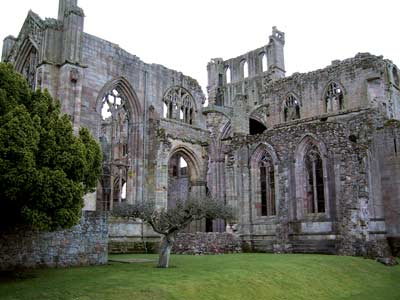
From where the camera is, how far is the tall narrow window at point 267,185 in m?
23.8

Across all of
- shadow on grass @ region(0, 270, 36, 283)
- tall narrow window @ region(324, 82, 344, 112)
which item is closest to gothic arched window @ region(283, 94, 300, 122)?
tall narrow window @ region(324, 82, 344, 112)

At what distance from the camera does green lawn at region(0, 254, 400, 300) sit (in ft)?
32.0

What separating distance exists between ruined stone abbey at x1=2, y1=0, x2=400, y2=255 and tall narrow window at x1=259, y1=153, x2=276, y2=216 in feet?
0.19

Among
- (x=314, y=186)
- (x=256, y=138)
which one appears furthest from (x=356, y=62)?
(x=314, y=186)

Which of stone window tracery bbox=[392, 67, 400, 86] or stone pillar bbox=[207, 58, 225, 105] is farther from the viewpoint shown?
stone pillar bbox=[207, 58, 225, 105]

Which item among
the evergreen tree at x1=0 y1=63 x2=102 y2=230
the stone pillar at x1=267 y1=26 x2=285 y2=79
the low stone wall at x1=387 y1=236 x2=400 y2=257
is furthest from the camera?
the stone pillar at x1=267 y1=26 x2=285 y2=79

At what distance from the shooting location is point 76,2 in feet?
82.6

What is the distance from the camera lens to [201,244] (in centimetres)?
2153

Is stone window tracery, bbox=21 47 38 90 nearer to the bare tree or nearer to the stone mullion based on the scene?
the bare tree

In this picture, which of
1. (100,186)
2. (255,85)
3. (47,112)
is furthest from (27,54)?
(255,85)

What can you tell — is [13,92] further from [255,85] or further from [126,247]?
[255,85]

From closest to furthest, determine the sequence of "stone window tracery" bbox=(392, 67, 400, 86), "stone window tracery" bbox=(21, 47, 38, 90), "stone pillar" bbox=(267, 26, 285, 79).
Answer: "stone window tracery" bbox=(21, 47, 38, 90), "stone window tracery" bbox=(392, 67, 400, 86), "stone pillar" bbox=(267, 26, 285, 79)

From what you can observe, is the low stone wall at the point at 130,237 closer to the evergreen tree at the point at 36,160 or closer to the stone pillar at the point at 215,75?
the evergreen tree at the point at 36,160

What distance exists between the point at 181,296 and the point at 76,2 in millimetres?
20477
